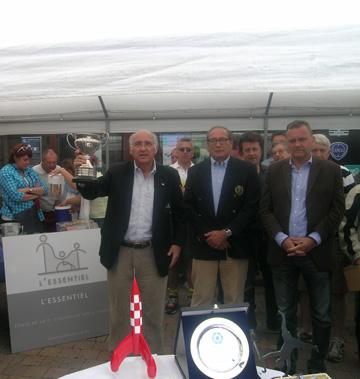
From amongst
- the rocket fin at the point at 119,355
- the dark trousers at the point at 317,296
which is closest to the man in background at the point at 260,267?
the dark trousers at the point at 317,296

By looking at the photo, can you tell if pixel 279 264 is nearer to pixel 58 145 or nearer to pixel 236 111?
pixel 236 111

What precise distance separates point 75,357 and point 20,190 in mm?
1729

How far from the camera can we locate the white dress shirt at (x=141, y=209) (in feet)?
9.35

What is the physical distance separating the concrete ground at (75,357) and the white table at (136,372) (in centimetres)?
157

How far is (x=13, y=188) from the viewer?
403 centimetres

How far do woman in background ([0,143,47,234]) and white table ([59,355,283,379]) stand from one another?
2809mm

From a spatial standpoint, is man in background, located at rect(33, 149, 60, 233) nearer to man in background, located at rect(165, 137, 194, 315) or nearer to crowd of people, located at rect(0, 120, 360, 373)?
man in background, located at rect(165, 137, 194, 315)

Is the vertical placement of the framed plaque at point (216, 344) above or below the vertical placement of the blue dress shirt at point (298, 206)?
below

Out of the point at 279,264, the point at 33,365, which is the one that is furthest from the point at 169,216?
the point at 33,365

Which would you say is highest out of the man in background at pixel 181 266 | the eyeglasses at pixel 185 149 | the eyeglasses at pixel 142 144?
the eyeglasses at pixel 142 144

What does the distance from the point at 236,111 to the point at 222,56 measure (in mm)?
2640

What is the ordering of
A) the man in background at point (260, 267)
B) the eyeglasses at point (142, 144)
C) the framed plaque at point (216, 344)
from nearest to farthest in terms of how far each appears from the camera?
the framed plaque at point (216, 344) → the eyeglasses at point (142, 144) → the man in background at point (260, 267)

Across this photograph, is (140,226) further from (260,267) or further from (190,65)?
(260,267)

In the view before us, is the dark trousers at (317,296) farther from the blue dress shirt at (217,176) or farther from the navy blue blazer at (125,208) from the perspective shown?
the navy blue blazer at (125,208)
